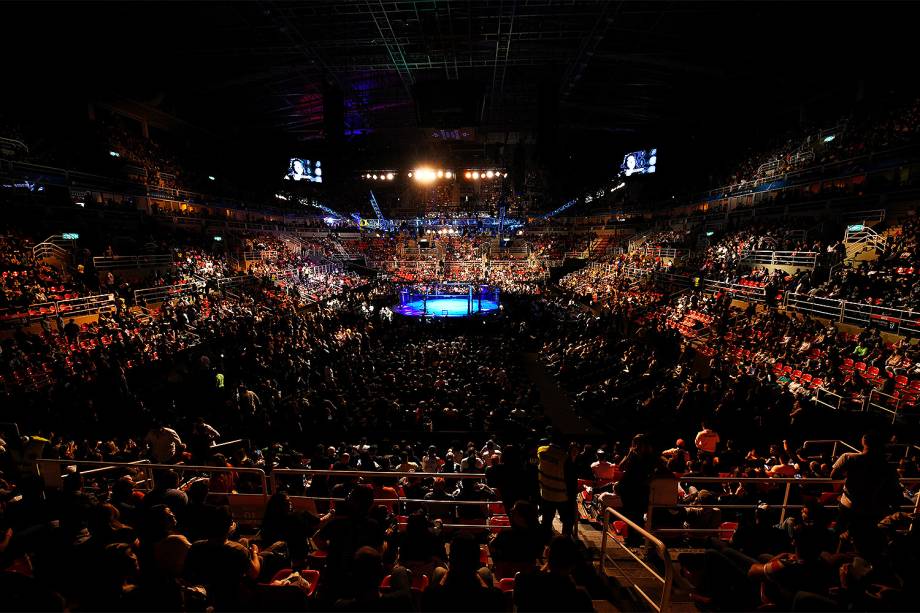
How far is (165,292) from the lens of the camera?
582 inches

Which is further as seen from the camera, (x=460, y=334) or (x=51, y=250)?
(x=460, y=334)

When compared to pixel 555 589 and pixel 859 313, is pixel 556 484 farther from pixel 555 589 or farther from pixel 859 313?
pixel 859 313

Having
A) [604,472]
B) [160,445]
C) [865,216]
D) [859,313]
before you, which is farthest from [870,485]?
[865,216]

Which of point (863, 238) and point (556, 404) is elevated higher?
point (863, 238)

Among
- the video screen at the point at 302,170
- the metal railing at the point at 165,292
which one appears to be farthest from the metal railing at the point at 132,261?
the video screen at the point at 302,170

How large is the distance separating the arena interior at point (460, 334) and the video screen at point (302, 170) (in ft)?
1.44

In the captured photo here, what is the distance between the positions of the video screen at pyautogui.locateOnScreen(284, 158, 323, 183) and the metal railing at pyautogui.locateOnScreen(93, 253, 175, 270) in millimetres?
9129

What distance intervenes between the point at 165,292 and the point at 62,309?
393cm

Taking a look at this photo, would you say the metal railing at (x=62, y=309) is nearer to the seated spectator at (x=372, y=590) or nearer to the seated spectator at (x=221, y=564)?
the seated spectator at (x=221, y=564)

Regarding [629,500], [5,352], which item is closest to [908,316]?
[629,500]

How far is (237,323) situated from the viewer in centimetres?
1346

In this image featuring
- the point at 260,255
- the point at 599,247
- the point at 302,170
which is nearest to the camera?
the point at 302,170

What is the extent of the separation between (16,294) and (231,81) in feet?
48.0

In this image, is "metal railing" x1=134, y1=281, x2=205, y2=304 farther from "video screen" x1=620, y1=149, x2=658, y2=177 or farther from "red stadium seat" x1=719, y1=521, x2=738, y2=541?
"video screen" x1=620, y1=149, x2=658, y2=177
